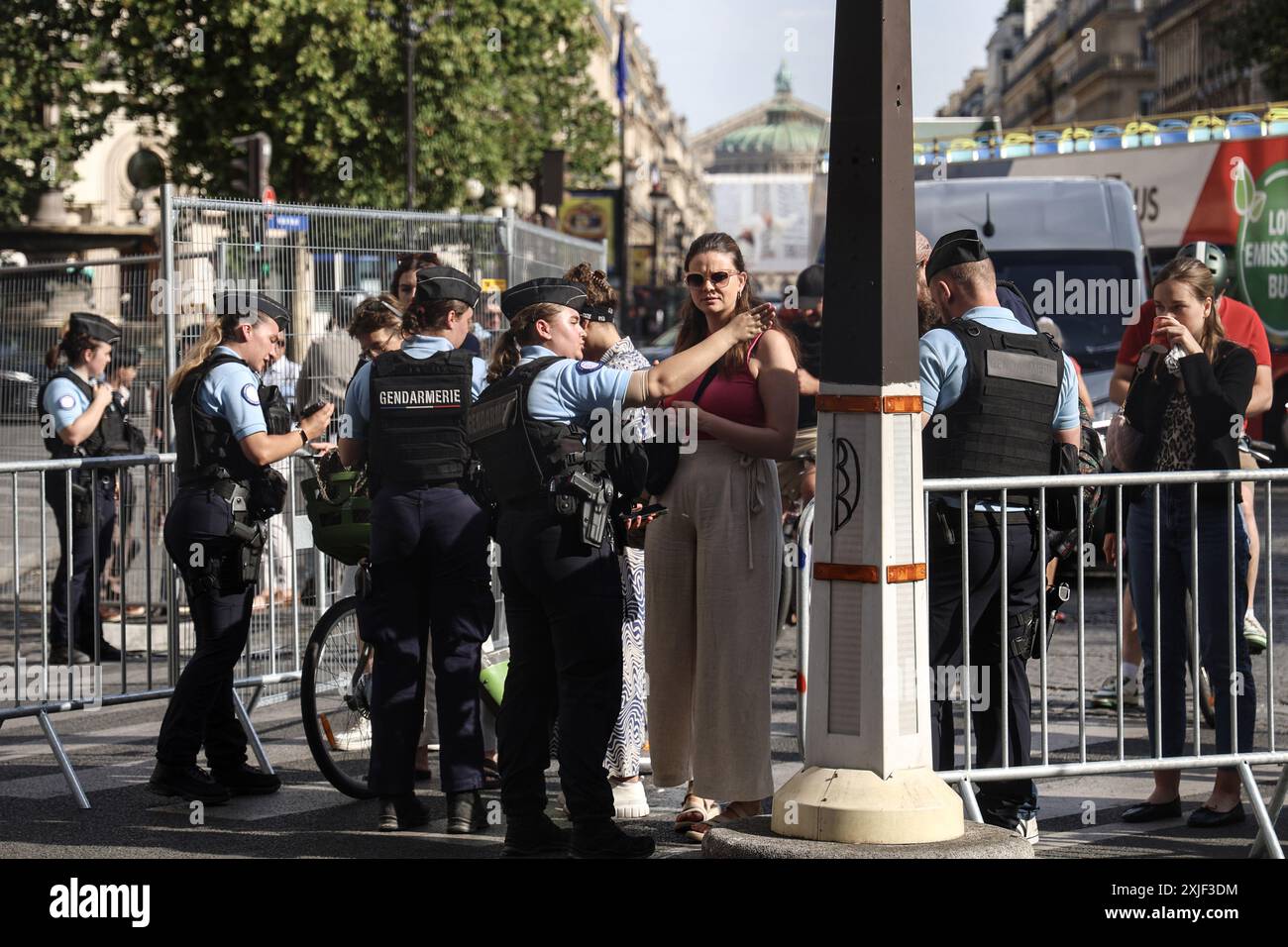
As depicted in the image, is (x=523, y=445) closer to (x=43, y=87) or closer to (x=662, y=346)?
(x=662, y=346)

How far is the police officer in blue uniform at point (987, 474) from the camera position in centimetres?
581

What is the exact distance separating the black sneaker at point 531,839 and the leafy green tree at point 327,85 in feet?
88.4

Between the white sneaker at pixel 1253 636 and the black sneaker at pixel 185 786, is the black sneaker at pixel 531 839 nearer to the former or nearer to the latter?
the black sneaker at pixel 185 786

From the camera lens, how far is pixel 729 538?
5.98 meters

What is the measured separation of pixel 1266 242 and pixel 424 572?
15.5 m

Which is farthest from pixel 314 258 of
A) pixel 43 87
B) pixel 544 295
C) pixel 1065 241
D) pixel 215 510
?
pixel 43 87

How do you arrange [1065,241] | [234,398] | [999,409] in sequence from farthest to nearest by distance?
[1065,241]
[234,398]
[999,409]

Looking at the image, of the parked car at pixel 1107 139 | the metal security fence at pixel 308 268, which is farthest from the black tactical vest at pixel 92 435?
the parked car at pixel 1107 139

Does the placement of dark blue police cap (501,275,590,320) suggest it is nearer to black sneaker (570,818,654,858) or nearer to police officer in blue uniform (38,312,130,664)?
black sneaker (570,818,654,858)

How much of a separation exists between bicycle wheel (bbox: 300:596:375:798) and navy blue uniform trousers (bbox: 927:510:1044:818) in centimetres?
224

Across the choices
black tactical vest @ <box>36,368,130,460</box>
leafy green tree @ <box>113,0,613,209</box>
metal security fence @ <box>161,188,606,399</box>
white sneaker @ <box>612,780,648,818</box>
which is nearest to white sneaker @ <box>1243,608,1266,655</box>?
white sneaker @ <box>612,780,648,818</box>

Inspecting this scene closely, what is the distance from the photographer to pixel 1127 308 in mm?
14094

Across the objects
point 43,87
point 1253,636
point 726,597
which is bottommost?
point 1253,636

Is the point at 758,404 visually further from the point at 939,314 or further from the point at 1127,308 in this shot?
the point at 1127,308
